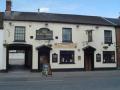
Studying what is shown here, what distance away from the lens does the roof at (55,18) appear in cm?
3388

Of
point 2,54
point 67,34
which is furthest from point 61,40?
point 2,54

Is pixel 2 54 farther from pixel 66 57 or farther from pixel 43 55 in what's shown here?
pixel 66 57

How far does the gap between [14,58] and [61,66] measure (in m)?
34.0

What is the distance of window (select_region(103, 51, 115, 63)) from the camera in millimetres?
37125

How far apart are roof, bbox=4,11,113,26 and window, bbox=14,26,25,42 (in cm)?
119

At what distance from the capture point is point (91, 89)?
49.7 ft

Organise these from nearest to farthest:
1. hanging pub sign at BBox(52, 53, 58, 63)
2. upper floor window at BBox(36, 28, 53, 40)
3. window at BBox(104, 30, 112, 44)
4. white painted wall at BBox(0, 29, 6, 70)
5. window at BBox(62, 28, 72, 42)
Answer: white painted wall at BBox(0, 29, 6, 70), upper floor window at BBox(36, 28, 53, 40), hanging pub sign at BBox(52, 53, 58, 63), window at BBox(62, 28, 72, 42), window at BBox(104, 30, 112, 44)

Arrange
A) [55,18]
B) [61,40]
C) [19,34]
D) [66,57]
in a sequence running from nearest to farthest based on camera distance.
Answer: [19,34], [61,40], [66,57], [55,18]

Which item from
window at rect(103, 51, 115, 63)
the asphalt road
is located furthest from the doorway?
the asphalt road

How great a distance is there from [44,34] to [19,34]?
10.1ft

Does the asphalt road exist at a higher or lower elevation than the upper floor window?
lower

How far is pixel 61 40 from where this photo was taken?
114ft

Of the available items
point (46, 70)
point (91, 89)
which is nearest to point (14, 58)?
point (46, 70)

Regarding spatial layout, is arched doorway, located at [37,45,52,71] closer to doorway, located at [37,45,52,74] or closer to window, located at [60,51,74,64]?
doorway, located at [37,45,52,74]
